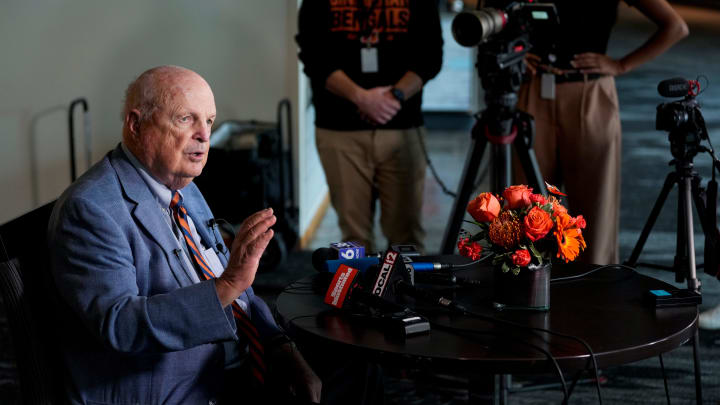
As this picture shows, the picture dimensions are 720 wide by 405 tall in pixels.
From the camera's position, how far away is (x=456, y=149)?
318 inches

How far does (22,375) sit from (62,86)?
328cm

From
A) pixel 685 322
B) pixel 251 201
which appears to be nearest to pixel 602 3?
pixel 685 322

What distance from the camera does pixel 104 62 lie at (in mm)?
4699

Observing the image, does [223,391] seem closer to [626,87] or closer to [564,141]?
[564,141]

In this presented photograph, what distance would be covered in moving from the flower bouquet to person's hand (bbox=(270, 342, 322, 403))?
426 mm

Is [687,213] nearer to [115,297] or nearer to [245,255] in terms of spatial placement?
[245,255]

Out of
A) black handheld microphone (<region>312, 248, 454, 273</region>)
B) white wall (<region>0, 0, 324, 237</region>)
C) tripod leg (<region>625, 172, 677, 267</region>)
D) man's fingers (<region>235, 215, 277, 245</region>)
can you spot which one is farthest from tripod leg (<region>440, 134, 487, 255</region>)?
white wall (<region>0, 0, 324, 237</region>)

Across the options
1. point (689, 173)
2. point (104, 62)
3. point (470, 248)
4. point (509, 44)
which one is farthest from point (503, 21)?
point (104, 62)

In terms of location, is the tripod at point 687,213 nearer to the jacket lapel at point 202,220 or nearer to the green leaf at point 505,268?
the green leaf at point 505,268

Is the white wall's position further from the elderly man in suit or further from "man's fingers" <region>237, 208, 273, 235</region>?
"man's fingers" <region>237, 208, 273, 235</region>

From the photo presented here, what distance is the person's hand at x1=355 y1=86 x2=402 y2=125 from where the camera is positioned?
3.40m

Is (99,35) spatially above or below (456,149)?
above

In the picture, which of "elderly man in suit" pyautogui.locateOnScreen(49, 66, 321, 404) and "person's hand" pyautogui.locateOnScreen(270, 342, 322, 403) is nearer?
"elderly man in suit" pyautogui.locateOnScreen(49, 66, 321, 404)

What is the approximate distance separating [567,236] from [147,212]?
2.77 ft
